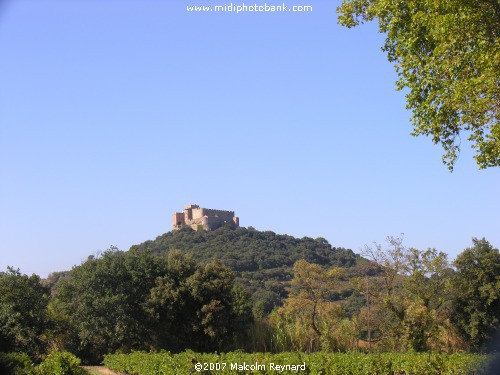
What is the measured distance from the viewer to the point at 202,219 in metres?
80.6

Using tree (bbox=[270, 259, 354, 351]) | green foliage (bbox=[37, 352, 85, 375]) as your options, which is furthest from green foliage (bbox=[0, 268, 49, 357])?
tree (bbox=[270, 259, 354, 351])

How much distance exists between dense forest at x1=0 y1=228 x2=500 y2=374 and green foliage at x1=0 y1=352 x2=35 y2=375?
8285 millimetres

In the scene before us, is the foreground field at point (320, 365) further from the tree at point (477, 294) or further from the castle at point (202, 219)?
the castle at point (202, 219)

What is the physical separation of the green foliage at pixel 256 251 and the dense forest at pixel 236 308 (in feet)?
67.4

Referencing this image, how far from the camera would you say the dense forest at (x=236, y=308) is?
26.7m

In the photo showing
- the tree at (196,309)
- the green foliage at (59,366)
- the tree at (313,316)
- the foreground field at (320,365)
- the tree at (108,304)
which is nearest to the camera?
the green foliage at (59,366)

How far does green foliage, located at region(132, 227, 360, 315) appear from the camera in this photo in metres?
57.6

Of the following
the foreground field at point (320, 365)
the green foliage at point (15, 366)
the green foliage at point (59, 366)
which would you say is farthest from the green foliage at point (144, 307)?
the green foliage at point (59, 366)

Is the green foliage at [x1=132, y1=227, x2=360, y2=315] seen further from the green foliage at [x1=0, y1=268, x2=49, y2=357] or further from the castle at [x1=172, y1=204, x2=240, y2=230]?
the green foliage at [x1=0, y1=268, x2=49, y2=357]

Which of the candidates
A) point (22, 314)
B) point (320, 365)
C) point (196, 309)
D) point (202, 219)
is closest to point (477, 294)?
point (196, 309)

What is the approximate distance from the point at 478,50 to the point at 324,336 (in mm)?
19658

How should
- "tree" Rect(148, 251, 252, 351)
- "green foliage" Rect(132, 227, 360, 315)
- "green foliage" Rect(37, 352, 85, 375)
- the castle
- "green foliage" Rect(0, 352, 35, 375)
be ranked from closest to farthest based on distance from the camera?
"green foliage" Rect(0, 352, 35, 375) → "green foliage" Rect(37, 352, 85, 375) → "tree" Rect(148, 251, 252, 351) → "green foliage" Rect(132, 227, 360, 315) → the castle

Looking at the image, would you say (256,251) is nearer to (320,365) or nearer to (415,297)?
(415,297)

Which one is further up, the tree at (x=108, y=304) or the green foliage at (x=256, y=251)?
the green foliage at (x=256, y=251)
